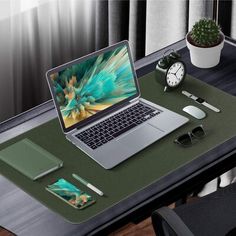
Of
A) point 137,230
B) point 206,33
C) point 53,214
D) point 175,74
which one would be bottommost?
point 137,230

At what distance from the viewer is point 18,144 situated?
2.86 meters

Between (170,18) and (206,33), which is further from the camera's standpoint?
(170,18)

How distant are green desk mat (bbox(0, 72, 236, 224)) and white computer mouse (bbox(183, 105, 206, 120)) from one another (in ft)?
0.05

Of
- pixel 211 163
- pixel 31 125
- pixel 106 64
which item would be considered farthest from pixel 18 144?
pixel 211 163

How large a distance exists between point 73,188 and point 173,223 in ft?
1.18

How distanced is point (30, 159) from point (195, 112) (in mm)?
617

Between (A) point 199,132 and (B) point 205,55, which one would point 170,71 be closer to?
(B) point 205,55

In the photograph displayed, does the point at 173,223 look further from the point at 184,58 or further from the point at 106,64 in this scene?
the point at 184,58

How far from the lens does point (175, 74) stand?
10.2 feet

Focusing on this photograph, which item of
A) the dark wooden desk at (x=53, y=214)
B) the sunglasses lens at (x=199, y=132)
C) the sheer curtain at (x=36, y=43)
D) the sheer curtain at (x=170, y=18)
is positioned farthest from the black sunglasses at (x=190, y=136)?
the sheer curtain at (x=36, y=43)

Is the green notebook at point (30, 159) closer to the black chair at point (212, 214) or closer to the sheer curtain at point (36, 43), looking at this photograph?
the black chair at point (212, 214)

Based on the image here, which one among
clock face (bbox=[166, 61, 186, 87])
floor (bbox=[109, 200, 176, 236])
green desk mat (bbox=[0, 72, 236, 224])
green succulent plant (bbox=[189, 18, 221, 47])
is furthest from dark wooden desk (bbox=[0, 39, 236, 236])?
floor (bbox=[109, 200, 176, 236])

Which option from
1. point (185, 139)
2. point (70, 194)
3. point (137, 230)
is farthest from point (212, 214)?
point (137, 230)

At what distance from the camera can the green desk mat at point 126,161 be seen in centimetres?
264
